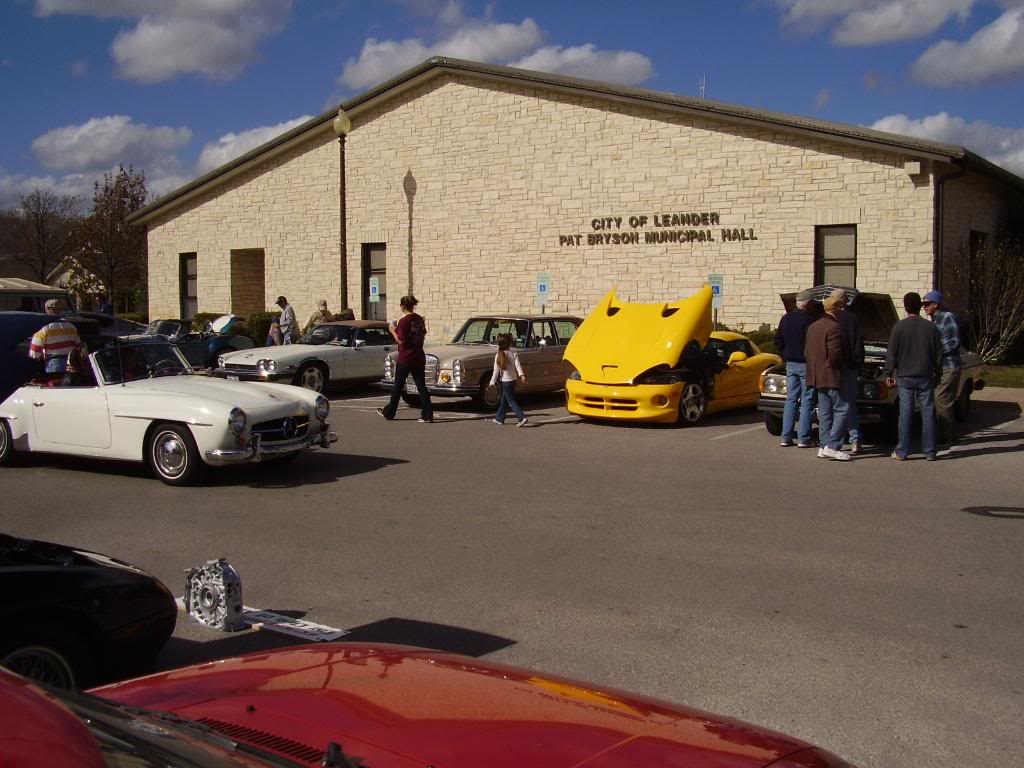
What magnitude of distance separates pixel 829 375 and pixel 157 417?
707 centimetres

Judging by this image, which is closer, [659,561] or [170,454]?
[659,561]

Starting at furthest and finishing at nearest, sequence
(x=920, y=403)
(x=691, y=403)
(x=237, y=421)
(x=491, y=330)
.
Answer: (x=491, y=330)
(x=691, y=403)
(x=920, y=403)
(x=237, y=421)

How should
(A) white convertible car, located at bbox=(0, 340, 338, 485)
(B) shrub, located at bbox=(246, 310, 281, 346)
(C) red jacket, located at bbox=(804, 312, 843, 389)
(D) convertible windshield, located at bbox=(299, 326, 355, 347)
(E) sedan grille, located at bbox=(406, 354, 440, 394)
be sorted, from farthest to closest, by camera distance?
(B) shrub, located at bbox=(246, 310, 281, 346), (D) convertible windshield, located at bbox=(299, 326, 355, 347), (E) sedan grille, located at bbox=(406, 354, 440, 394), (C) red jacket, located at bbox=(804, 312, 843, 389), (A) white convertible car, located at bbox=(0, 340, 338, 485)

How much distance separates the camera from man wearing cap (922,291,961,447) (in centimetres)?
1159

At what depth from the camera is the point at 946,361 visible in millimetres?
11609

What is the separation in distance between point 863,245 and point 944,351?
9.97 metres

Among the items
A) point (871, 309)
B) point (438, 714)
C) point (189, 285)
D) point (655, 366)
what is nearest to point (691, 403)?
point (655, 366)

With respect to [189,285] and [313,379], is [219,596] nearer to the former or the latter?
[313,379]

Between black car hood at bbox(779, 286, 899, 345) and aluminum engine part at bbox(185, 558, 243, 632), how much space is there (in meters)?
9.17

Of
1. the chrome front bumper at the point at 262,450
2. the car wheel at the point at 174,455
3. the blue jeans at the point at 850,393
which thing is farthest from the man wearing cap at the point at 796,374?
the car wheel at the point at 174,455

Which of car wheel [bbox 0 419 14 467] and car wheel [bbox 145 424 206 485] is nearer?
car wheel [bbox 145 424 206 485]

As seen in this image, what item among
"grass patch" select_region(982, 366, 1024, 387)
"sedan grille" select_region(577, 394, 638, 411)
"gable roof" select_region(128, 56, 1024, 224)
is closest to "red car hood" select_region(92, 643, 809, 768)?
"sedan grille" select_region(577, 394, 638, 411)

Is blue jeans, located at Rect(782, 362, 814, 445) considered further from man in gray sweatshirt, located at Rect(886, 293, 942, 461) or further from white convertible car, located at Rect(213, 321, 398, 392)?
white convertible car, located at Rect(213, 321, 398, 392)

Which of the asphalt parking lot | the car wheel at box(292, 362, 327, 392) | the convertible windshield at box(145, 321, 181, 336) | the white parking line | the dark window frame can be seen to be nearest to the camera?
the asphalt parking lot
